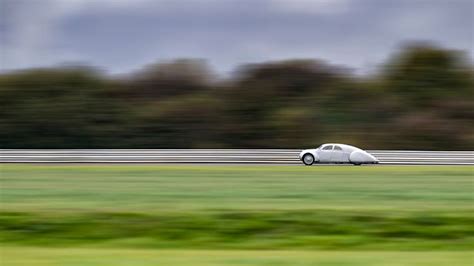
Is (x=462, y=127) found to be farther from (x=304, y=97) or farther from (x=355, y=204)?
(x=355, y=204)

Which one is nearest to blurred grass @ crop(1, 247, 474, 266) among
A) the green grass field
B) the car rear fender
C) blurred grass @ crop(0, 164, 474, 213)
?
the green grass field

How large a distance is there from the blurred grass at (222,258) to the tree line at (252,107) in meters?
16.9

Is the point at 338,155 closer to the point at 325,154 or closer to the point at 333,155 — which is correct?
the point at 333,155

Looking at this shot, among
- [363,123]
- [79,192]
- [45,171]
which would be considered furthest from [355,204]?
[363,123]

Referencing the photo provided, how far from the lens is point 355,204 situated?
10.5m

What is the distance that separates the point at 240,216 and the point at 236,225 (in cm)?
23

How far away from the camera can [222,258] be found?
748 centimetres

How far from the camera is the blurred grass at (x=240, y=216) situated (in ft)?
29.2

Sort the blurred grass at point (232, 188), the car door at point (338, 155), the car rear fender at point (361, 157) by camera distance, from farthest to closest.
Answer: the car door at point (338, 155) → the car rear fender at point (361, 157) → the blurred grass at point (232, 188)

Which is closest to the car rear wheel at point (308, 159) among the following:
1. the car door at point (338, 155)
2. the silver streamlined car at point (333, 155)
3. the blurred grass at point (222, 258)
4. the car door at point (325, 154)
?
the silver streamlined car at point (333, 155)

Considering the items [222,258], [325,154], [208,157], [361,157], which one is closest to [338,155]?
[325,154]

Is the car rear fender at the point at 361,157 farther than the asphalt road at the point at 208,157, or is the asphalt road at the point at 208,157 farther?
→ the asphalt road at the point at 208,157

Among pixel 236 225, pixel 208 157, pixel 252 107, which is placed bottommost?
pixel 236 225

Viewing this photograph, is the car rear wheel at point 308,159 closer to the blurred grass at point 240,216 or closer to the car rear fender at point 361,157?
the car rear fender at point 361,157
